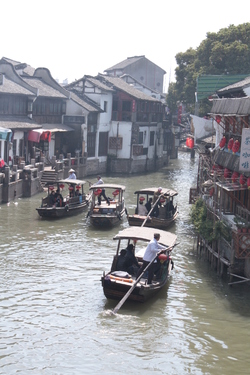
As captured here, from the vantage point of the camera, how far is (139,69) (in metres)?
85.8

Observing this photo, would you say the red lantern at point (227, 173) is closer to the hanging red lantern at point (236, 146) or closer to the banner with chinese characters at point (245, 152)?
the hanging red lantern at point (236, 146)

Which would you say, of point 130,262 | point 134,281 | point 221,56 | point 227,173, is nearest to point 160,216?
point 227,173

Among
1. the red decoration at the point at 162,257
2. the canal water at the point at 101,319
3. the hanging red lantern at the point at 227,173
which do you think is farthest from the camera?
the hanging red lantern at the point at 227,173

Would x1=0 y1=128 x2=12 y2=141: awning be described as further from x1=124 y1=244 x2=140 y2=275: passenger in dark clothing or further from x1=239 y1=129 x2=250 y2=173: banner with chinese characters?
x1=239 y1=129 x2=250 y2=173: banner with chinese characters

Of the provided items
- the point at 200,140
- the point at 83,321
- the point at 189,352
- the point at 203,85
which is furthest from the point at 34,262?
the point at 203,85

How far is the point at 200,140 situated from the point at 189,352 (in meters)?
19.5

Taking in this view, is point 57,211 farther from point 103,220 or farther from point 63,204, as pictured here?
point 103,220

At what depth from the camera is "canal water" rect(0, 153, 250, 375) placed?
1332cm

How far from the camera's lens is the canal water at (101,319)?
13320 mm

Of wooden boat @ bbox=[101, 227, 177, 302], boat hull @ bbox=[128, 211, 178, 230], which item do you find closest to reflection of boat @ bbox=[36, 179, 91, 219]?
boat hull @ bbox=[128, 211, 178, 230]

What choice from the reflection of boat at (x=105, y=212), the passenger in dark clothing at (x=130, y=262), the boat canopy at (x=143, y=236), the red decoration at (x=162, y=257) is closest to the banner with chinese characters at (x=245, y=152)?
the boat canopy at (x=143, y=236)

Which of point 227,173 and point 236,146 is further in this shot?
point 227,173

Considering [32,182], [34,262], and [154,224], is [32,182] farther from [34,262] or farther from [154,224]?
[34,262]

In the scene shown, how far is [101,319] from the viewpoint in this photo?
15.7 m
